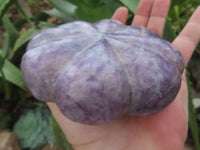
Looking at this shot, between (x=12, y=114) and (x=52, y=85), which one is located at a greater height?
(x=52, y=85)

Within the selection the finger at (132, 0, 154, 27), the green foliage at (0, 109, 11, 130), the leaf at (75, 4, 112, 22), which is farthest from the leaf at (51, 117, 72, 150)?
the finger at (132, 0, 154, 27)

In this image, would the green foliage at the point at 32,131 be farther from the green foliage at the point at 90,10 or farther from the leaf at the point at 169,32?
the leaf at the point at 169,32

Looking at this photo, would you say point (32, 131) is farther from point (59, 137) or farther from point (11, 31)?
point (11, 31)

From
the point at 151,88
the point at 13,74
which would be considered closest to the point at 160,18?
the point at 151,88

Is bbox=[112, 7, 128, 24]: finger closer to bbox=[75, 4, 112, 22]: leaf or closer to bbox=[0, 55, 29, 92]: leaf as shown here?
bbox=[75, 4, 112, 22]: leaf

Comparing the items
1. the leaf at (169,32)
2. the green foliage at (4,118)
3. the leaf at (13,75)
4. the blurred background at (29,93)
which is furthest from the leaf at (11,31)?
the leaf at (169,32)

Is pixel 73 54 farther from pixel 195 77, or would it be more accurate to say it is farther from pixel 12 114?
pixel 195 77

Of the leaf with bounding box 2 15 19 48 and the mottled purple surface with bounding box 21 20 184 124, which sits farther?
the leaf with bounding box 2 15 19 48
